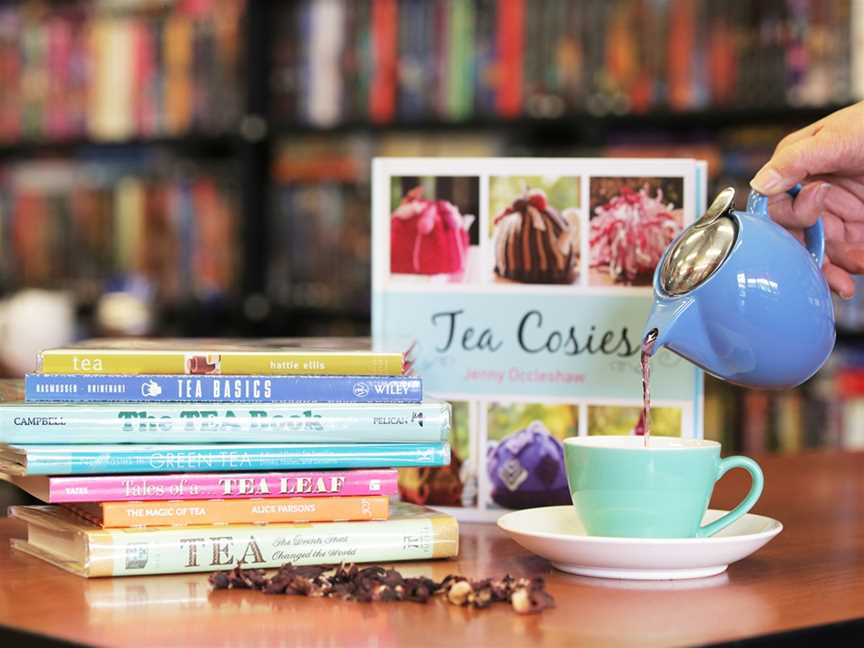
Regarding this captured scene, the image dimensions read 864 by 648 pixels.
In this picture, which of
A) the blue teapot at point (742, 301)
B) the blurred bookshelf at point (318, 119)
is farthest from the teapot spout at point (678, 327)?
the blurred bookshelf at point (318, 119)

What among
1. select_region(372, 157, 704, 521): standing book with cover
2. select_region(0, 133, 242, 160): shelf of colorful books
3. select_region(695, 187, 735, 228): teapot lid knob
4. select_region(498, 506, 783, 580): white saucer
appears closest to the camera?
select_region(498, 506, 783, 580): white saucer

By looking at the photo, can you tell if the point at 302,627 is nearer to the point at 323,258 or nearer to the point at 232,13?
the point at 323,258

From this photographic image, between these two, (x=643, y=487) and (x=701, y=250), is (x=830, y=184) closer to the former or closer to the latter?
(x=701, y=250)

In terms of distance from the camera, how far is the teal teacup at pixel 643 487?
866mm

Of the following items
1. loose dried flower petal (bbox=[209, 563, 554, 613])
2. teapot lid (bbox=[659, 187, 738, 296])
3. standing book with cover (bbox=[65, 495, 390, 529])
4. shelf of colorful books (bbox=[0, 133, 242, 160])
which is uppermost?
shelf of colorful books (bbox=[0, 133, 242, 160])

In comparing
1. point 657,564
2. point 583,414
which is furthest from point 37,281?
point 657,564

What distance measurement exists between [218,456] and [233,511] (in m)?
0.04

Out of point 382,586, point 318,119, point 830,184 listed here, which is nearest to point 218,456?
point 382,586

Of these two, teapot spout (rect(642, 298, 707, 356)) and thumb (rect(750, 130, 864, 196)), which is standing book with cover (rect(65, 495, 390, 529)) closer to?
teapot spout (rect(642, 298, 707, 356))

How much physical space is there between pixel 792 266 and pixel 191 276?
2.71 m

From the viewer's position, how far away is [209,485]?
0.91 metres

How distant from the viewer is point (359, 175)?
10.8 feet

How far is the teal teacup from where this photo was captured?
0.87 metres

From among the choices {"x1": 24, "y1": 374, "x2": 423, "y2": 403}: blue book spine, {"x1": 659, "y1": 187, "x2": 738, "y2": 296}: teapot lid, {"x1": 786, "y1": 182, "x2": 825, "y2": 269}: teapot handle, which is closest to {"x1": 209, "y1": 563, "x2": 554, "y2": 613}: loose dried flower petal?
{"x1": 24, "y1": 374, "x2": 423, "y2": 403}: blue book spine
